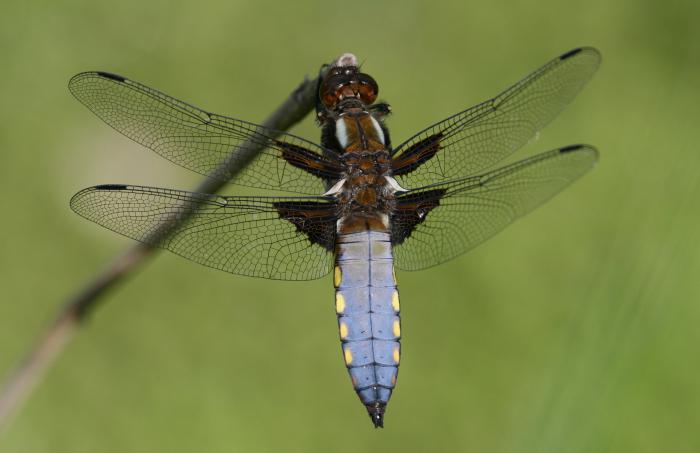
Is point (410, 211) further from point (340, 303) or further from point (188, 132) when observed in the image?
point (188, 132)

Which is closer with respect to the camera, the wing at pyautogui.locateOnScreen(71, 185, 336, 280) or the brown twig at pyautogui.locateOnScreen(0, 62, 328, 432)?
the brown twig at pyautogui.locateOnScreen(0, 62, 328, 432)

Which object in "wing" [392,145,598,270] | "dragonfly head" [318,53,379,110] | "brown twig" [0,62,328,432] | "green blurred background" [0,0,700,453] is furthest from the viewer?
"green blurred background" [0,0,700,453]

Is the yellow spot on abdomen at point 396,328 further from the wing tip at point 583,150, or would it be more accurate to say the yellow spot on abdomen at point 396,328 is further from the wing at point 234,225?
the wing tip at point 583,150

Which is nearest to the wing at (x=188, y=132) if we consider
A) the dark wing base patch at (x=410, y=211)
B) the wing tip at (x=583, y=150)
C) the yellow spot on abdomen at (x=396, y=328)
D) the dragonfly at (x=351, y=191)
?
the dragonfly at (x=351, y=191)

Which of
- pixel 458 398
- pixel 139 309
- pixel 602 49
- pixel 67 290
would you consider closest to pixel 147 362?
pixel 139 309

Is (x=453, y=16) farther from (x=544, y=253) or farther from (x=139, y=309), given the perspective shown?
(x=139, y=309)

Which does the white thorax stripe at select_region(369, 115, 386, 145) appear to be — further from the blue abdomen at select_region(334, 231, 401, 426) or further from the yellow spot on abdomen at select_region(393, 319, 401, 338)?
the yellow spot on abdomen at select_region(393, 319, 401, 338)

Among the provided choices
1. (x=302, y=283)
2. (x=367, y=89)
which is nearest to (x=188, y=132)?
(x=367, y=89)

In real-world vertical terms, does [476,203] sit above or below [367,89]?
below

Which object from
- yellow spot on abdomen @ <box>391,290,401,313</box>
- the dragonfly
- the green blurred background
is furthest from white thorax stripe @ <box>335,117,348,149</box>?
the green blurred background
